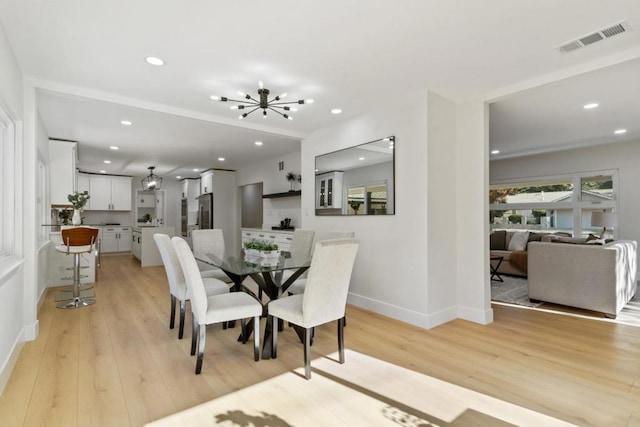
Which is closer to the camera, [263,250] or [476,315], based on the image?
[263,250]

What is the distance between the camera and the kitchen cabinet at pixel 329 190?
4.49 m

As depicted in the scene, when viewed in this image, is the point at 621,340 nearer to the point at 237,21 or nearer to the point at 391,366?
the point at 391,366

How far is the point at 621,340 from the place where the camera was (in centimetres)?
304

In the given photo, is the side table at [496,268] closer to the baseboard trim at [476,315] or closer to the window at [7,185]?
the baseboard trim at [476,315]

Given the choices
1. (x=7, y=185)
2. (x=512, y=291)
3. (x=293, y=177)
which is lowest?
(x=512, y=291)

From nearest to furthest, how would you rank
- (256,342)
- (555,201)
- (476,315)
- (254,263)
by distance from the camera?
(256,342)
(254,263)
(476,315)
(555,201)

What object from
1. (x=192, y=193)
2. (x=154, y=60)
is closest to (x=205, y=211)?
(x=192, y=193)

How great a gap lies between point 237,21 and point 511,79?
2.56m

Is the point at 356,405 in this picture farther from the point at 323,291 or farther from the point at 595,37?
the point at 595,37

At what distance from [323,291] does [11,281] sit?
237 cm

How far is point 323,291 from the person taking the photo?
7.76 feet

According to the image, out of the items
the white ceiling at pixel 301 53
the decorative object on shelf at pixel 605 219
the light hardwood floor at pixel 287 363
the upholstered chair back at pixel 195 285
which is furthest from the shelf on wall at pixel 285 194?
the decorative object on shelf at pixel 605 219

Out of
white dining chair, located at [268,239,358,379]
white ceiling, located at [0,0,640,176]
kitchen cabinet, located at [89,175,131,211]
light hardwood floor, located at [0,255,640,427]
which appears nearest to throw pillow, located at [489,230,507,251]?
white ceiling, located at [0,0,640,176]

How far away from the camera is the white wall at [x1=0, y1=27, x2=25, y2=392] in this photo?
2.21m
